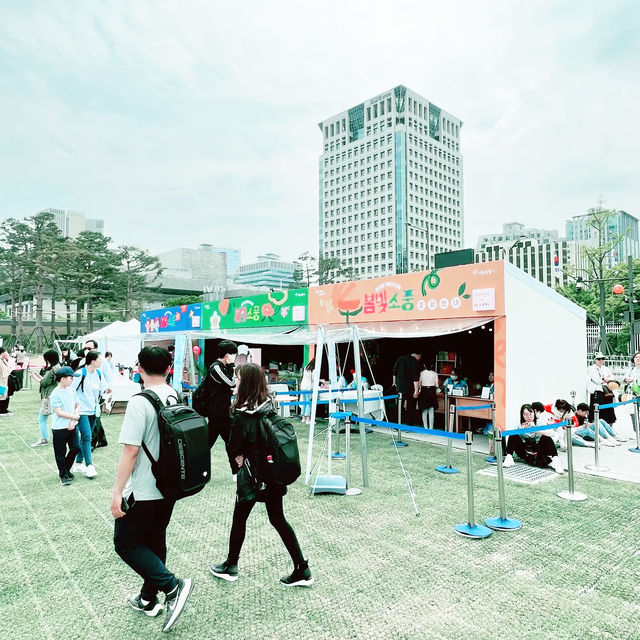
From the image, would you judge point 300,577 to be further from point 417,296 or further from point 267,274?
point 267,274

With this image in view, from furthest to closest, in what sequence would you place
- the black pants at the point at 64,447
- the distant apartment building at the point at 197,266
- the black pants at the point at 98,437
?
the distant apartment building at the point at 197,266 → the black pants at the point at 98,437 → the black pants at the point at 64,447

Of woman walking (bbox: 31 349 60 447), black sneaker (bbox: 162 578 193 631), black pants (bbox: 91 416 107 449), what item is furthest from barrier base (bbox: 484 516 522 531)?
black pants (bbox: 91 416 107 449)

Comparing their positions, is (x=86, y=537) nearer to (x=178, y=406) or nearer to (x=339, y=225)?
(x=178, y=406)

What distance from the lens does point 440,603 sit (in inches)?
115

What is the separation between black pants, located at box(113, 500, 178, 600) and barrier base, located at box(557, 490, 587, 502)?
14.0 feet

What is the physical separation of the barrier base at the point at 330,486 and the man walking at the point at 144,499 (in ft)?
8.76

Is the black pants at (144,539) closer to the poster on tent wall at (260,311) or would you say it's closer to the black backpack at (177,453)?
the black backpack at (177,453)

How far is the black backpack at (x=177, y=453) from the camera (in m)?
2.35

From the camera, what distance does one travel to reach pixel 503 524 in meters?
4.20

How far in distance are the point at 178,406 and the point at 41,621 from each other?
1.60 meters

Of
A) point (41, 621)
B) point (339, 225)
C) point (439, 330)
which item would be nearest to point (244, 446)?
point (41, 621)

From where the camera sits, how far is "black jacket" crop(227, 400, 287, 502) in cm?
286

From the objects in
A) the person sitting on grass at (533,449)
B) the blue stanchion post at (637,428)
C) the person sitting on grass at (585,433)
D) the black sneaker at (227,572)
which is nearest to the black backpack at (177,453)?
the black sneaker at (227,572)

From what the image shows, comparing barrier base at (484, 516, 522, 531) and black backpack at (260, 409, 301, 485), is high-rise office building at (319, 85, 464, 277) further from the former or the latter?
black backpack at (260, 409, 301, 485)
